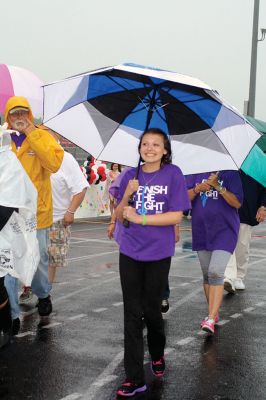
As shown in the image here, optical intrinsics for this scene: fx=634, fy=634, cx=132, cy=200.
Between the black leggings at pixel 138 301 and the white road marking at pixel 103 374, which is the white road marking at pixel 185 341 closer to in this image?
the white road marking at pixel 103 374

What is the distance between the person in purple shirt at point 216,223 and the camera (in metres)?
5.87

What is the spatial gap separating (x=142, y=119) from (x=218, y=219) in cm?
128

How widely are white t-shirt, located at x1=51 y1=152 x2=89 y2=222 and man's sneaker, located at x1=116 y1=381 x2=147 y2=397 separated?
2.93m

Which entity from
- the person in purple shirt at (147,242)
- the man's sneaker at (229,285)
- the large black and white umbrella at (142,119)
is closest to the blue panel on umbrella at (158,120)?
the large black and white umbrella at (142,119)

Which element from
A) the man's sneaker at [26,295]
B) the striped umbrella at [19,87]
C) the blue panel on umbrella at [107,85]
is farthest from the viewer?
the striped umbrella at [19,87]

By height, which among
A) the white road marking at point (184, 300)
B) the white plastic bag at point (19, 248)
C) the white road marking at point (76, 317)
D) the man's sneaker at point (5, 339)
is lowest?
the white road marking at point (184, 300)

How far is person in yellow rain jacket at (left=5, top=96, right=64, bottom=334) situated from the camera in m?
5.60

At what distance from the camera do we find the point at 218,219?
594 cm

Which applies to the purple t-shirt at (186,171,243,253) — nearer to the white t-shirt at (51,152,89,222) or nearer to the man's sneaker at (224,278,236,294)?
the white t-shirt at (51,152,89,222)

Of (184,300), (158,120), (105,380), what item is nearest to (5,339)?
(105,380)

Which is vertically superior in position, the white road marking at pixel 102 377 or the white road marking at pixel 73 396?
the white road marking at pixel 73 396

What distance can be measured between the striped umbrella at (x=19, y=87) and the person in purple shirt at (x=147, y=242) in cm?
275

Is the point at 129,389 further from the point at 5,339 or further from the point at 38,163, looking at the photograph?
the point at 38,163

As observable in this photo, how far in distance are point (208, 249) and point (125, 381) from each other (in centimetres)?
198
